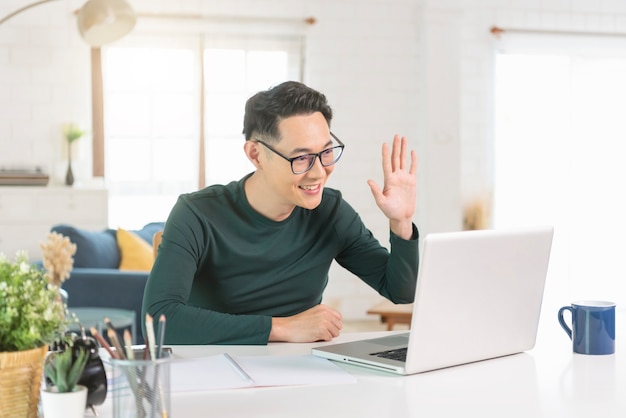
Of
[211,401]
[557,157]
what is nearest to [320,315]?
[211,401]

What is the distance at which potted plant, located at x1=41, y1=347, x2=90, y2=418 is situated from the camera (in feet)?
3.84

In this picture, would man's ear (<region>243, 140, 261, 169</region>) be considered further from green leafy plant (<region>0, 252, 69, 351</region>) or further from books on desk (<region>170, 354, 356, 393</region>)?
green leafy plant (<region>0, 252, 69, 351</region>)

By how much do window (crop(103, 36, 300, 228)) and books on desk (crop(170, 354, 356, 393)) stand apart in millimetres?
4420

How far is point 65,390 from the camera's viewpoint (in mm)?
1185

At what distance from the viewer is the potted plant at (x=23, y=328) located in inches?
44.9

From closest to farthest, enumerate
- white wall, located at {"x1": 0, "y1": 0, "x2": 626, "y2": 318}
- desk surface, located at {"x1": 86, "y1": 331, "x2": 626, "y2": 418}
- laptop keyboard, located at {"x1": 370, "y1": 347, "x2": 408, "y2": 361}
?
desk surface, located at {"x1": 86, "y1": 331, "x2": 626, "y2": 418}
laptop keyboard, located at {"x1": 370, "y1": 347, "x2": 408, "y2": 361}
white wall, located at {"x1": 0, "y1": 0, "x2": 626, "y2": 318}

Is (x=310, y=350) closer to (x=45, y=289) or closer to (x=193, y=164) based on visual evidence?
(x=45, y=289)

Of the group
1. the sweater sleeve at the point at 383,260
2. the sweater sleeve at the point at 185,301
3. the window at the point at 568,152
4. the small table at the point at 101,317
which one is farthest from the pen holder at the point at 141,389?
the window at the point at 568,152

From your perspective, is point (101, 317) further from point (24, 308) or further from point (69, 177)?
point (24, 308)

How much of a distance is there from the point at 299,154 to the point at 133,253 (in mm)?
3081

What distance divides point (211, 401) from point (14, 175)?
176 inches

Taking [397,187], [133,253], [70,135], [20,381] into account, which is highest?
[70,135]

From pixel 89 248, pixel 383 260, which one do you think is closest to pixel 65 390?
pixel 383 260

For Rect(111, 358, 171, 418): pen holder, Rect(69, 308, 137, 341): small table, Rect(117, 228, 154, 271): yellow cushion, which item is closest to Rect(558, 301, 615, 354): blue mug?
Rect(111, 358, 171, 418): pen holder
